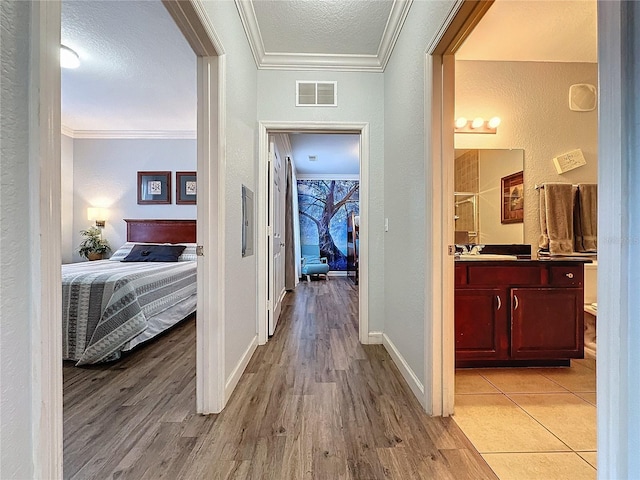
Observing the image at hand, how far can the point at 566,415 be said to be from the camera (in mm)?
1728

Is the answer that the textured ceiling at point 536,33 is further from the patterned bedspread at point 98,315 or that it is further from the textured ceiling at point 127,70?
the patterned bedspread at point 98,315

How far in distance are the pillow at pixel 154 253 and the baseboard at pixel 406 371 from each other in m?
3.18

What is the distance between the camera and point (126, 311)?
8.21 feet

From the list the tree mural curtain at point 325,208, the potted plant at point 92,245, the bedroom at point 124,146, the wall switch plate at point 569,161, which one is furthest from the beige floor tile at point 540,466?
the tree mural curtain at point 325,208

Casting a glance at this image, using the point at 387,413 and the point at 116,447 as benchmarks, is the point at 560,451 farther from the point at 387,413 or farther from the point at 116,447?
the point at 116,447

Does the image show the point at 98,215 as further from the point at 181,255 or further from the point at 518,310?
the point at 518,310

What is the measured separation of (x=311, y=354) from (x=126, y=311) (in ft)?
5.00

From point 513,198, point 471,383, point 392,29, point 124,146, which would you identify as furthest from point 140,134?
point 471,383

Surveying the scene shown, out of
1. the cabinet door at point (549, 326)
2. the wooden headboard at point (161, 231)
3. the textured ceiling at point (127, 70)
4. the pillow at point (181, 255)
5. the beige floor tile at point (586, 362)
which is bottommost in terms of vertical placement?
the beige floor tile at point (586, 362)

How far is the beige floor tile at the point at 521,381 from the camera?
2.03 m

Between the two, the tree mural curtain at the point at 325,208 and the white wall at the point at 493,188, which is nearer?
the white wall at the point at 493,188

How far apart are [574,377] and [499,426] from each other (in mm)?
1019

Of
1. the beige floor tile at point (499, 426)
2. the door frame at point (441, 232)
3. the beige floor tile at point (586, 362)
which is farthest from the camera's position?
the beige floor tile at point (586, 362)

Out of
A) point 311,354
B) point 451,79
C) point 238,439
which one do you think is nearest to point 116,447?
point 238,439
